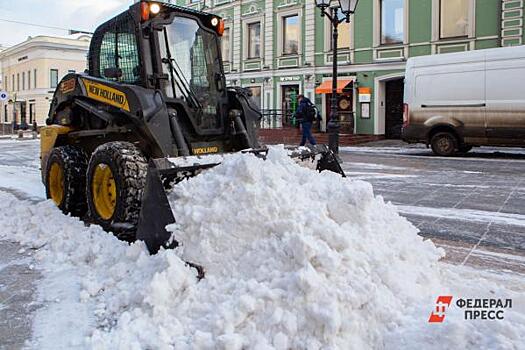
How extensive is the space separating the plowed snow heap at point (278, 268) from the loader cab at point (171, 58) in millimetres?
1796

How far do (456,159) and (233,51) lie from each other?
15.5m

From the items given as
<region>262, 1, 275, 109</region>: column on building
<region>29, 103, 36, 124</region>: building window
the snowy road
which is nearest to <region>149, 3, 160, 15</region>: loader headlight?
the snowy road

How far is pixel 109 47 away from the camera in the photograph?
235 inches

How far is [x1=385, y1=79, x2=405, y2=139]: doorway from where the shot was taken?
797 inches

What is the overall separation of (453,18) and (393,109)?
4034mm

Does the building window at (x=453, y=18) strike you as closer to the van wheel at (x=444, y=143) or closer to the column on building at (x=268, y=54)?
the van wheel at (x=444, y=143)

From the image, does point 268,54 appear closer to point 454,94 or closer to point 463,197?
point 454,94

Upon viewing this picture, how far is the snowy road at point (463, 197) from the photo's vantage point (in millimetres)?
4797

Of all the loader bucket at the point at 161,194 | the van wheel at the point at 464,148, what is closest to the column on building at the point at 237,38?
the van wheel at the point at 464,148

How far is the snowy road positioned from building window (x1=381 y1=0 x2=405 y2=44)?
7.37 m

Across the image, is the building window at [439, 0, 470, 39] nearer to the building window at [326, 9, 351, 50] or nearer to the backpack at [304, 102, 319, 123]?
the building window at [326, 9, 351, 50]

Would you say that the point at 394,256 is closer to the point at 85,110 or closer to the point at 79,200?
the point at 79,200

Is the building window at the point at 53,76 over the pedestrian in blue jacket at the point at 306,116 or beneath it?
over

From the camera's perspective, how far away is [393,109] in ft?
66.9
